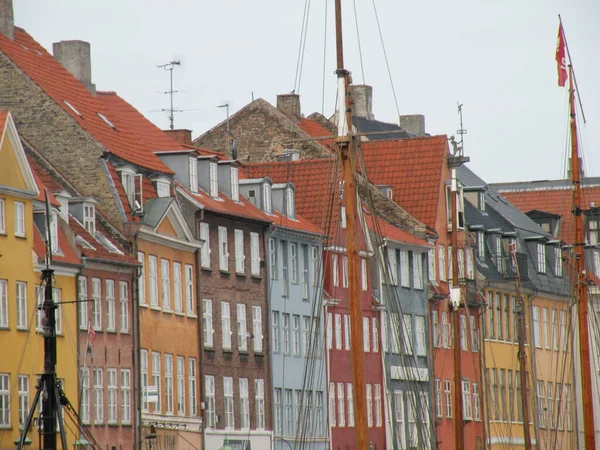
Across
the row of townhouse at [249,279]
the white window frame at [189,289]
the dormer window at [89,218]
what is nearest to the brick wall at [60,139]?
the row of townhouse at [249,279]

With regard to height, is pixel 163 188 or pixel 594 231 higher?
pixel 594 231

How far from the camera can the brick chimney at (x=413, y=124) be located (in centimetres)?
12750

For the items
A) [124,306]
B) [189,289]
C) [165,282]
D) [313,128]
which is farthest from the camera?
[313,128]

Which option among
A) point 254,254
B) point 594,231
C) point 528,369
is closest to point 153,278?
point 254,254

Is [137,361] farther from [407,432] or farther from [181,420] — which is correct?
[407,432]

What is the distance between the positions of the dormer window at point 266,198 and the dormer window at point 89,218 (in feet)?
59.3

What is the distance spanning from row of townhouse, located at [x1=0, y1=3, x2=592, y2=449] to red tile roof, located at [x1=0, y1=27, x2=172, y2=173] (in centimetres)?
14

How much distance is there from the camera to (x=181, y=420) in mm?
77688

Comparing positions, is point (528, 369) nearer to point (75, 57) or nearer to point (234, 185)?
point (234, 185)

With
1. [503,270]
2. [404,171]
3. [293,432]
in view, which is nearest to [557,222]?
[503,270]

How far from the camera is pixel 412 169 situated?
109938 millimetres

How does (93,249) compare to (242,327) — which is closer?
(93,249)

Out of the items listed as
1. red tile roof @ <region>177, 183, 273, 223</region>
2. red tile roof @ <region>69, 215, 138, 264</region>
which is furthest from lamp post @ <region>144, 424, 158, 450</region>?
red tile roof @ <region>177, 183, 273, 223</region>

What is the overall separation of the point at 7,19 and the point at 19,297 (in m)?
16.3
